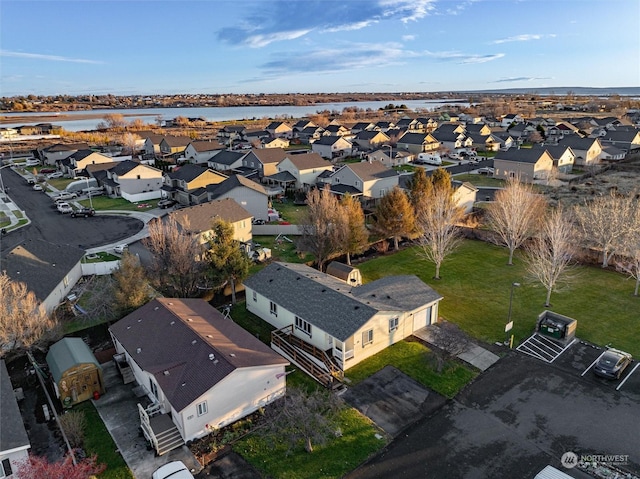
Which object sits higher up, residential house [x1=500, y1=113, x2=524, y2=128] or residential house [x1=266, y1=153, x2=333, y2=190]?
residential house [x1=500, y1=113, x2=524, y2=128]

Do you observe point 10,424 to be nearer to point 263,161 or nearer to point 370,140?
point 263,161

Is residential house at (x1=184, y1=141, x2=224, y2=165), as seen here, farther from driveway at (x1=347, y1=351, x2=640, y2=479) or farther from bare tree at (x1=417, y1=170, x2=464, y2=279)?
driveway at (x1=347, y1=351, x2=640, y2=479)

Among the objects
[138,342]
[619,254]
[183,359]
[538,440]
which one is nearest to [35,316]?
[138,342]

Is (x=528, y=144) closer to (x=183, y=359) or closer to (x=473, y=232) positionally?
(x=473, y=232)

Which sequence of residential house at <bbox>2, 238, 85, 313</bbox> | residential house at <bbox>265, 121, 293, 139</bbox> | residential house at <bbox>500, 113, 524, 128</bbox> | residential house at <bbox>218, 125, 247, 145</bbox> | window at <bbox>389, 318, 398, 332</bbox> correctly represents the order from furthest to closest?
residential house at <bbox>500, 113, 524, 128</bbox> < residential house at <bbox>265, 121, 293, 139</bbox> < residential house at <bbox>218, 125, 247, 145</bbox> < residential house at <bbox>2, 238, 85, 313</bbox> < window at <bbox>389, 318, 398, 332</bbox>

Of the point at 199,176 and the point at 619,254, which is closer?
the point at 619,254

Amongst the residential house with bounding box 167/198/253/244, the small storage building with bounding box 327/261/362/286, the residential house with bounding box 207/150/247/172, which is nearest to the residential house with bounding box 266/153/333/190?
the residential house with bounding box 207/150/247/172

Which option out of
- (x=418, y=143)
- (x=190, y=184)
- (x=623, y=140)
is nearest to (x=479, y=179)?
(x=418, y=143)
